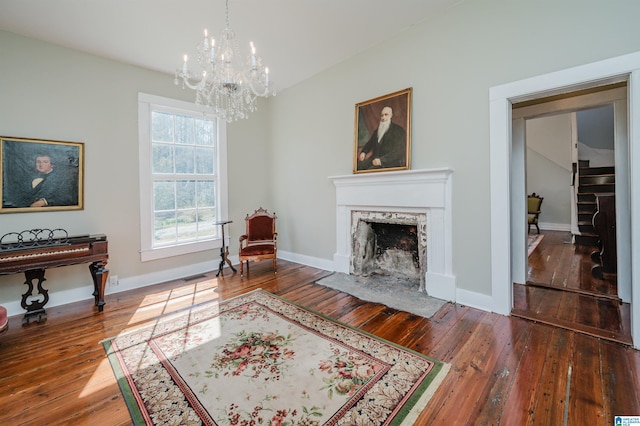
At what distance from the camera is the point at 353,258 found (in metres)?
3.93

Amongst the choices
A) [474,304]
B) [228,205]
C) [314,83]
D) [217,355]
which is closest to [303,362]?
[217,355]

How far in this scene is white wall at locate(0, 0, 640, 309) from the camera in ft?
7.69

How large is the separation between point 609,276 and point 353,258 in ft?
11.2

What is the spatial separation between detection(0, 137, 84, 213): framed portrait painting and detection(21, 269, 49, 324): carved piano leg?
74 centimetres

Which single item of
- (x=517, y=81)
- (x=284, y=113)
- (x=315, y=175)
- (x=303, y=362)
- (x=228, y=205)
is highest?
(x=284, y=113)

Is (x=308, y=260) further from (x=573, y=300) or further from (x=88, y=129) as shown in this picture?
(x=88, y=129)

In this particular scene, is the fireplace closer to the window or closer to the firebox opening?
the firebox opening

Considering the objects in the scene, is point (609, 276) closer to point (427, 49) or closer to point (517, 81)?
point (517, 81)

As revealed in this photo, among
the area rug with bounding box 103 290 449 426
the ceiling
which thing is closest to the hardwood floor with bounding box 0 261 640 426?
the area rug with bounding box 103 290 449 426

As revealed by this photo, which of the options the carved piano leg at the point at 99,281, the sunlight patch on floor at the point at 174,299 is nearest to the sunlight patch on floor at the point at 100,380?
the sunlight patch on floor at the point at 174,299

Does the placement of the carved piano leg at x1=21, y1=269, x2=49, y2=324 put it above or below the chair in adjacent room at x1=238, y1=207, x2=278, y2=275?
below

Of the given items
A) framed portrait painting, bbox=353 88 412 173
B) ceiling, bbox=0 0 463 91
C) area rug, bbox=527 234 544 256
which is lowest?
area rug, bbox=527 234 544 256

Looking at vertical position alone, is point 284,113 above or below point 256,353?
above

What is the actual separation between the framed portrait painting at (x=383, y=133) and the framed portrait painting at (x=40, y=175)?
11.8 ft
